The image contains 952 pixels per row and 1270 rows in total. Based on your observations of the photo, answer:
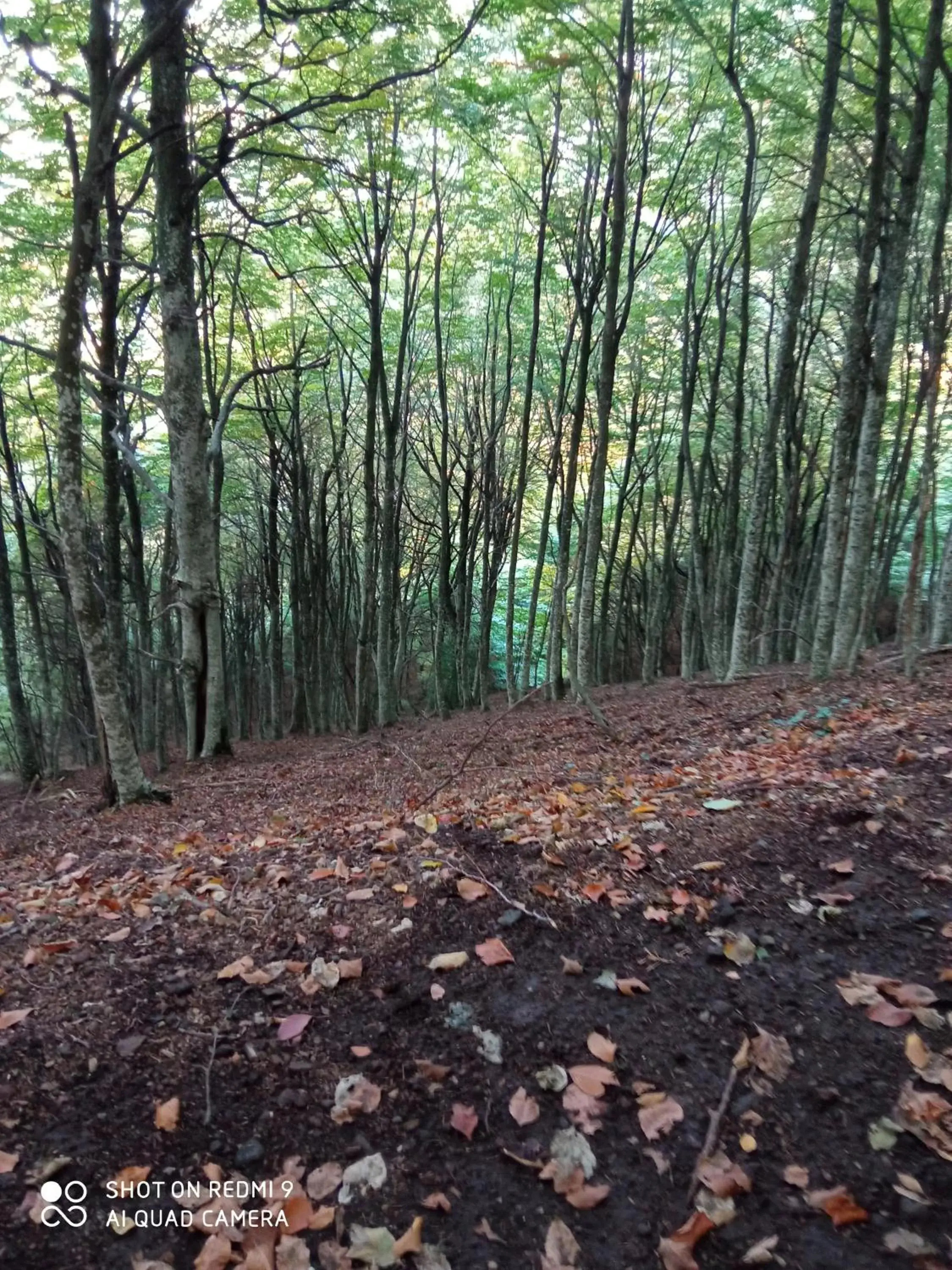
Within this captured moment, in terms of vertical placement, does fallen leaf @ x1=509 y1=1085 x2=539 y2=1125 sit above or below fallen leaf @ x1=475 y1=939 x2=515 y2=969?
below

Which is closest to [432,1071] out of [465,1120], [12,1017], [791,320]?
[465,1120]

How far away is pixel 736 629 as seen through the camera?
8.84 metres

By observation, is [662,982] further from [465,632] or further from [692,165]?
[465,632]

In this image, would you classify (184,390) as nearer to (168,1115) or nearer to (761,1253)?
(168,1115)

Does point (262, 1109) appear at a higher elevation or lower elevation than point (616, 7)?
lower

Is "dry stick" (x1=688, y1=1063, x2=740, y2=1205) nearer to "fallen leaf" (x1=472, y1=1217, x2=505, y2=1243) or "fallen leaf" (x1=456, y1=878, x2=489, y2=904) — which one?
"fallen leaf" (x1=472, y1=1217, x2=505, y2=1243)

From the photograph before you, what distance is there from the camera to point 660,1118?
222 cm

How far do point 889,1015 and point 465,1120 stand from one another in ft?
4.73

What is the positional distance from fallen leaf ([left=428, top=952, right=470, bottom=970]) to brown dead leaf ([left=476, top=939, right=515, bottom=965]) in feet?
0.18

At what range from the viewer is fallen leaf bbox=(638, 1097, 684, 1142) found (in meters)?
2.19

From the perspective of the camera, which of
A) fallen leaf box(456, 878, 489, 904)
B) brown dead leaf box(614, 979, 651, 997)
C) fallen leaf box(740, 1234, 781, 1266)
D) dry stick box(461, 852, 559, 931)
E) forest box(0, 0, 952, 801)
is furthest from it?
forest box(0, 0, 952, 801)

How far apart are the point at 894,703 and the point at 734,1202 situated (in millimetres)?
4812

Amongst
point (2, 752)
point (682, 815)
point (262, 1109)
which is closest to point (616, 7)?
point (682, 815)

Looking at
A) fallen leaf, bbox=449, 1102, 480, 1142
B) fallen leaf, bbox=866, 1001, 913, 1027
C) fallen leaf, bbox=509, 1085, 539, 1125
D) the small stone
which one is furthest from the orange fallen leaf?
fallen leaf, bbox=866, 1001, 913, 1027
